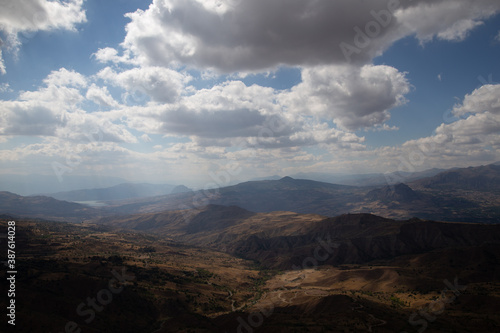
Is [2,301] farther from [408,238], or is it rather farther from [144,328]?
[408,238]

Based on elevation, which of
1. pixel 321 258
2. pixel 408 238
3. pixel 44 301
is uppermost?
pixel 44 301

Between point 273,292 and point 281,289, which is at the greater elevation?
point 273,292

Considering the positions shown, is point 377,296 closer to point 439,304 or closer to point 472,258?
point 439,304

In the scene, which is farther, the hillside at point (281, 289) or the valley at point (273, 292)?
the hillside at point (281, 289)

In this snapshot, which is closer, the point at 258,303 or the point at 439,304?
the point at 439,304

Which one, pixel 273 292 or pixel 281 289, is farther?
pixel 281 289

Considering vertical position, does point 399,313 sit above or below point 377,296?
above

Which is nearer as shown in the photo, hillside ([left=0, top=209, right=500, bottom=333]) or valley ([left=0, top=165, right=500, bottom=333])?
valley ([left=0, top=165, right=500, bottom=333])

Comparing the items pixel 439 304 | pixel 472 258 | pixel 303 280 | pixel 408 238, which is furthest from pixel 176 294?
pixel 408 238

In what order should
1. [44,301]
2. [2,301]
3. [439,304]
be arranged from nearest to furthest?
[2,301] → [44,301] → [439,304]

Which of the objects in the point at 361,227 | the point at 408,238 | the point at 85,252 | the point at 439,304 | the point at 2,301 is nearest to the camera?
the point at 2,301
